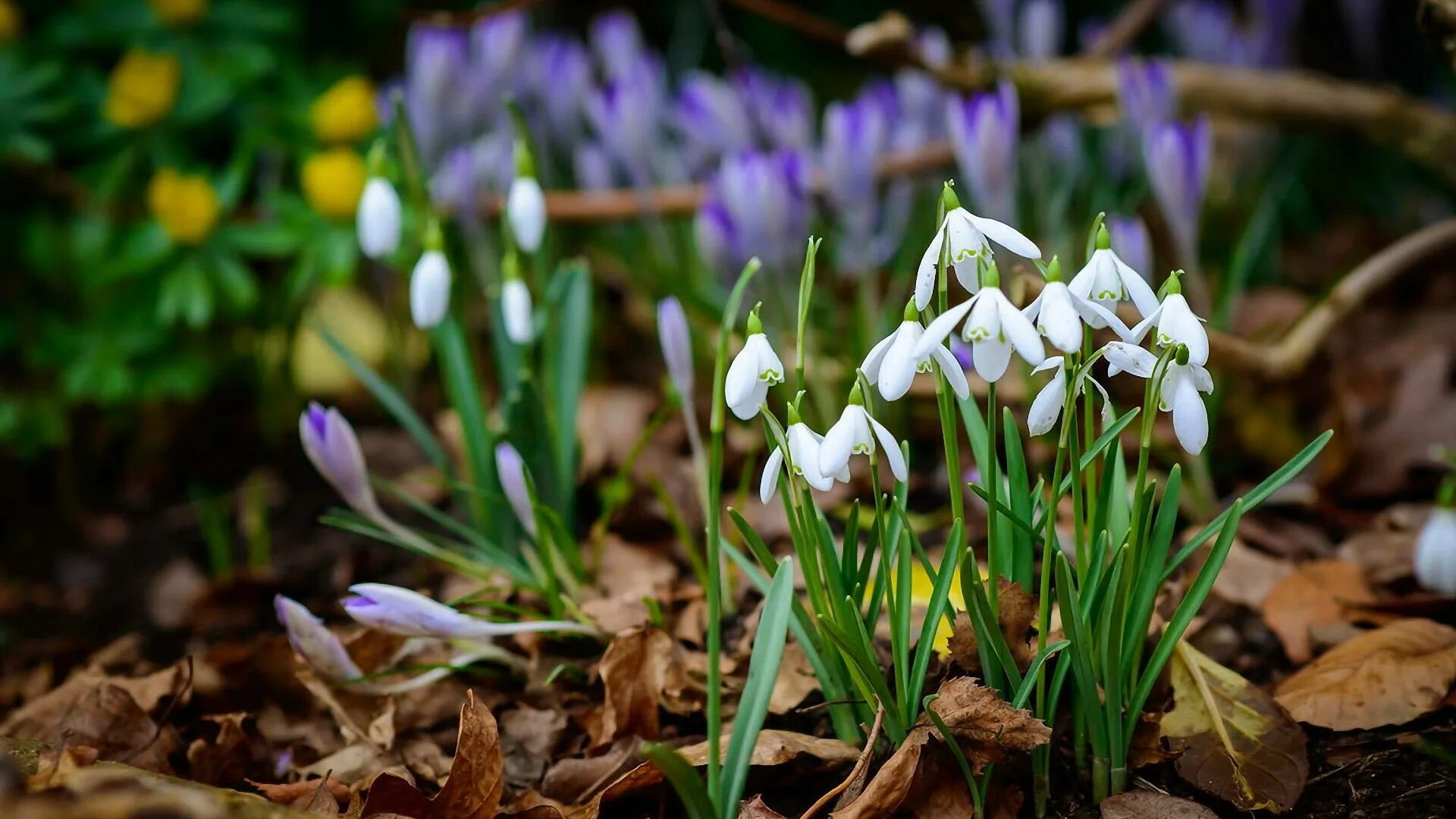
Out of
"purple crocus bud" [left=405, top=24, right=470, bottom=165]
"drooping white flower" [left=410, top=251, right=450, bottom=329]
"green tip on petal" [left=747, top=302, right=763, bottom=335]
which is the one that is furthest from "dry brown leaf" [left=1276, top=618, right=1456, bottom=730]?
"purple crocus bud" [left=405, top=24, right=470, bottom=165]

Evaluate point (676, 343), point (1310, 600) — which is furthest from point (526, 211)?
point (1310, 600)

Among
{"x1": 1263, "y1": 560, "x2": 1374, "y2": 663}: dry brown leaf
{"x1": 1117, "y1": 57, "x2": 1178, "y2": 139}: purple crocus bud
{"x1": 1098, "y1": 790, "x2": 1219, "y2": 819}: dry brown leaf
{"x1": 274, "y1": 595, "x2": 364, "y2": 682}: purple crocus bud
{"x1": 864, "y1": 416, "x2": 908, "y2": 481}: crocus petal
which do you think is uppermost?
{"x1": 1117, "y1": 57, "x2": 1178, "y2": 139}: purple crocus bud

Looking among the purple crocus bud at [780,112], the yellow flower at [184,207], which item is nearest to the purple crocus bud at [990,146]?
the purple crocus bud at [780,112]

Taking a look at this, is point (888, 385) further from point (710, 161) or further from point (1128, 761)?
point (710, 161)

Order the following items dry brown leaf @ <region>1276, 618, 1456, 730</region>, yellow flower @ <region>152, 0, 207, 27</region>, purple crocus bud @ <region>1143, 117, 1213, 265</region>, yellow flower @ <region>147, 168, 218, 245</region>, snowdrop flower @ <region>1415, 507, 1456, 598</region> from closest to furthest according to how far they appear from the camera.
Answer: dry brown leaf @ <region>1276, 618, 1456, 730</region>, snowdrop flower @ <region>1415, 507, 1456, 598</region>, purple crocus bud @ <region>1143, 117, 1213, 265</region>, yellow flower @ <region>147, 168, 218, 245</region>, yellow flower @ <region>152, 0, 207, 27</region>

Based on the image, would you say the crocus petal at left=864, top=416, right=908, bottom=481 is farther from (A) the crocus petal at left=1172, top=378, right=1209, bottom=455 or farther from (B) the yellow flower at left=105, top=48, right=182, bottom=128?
(B) the yellow flower at left=105, top=48, right=182, bottom=128

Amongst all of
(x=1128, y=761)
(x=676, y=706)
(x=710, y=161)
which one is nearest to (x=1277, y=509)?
(x=1128, y=761)

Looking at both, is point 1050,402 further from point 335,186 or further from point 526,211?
point 335,186
